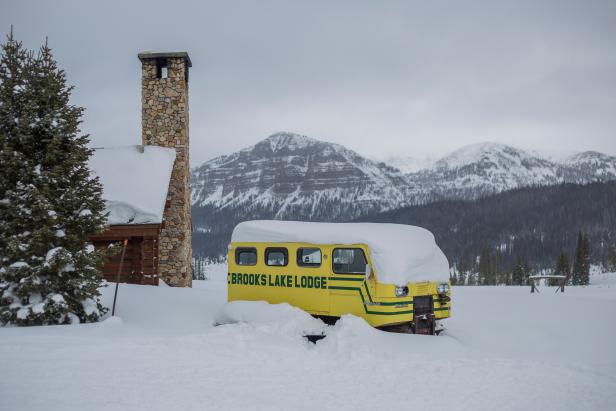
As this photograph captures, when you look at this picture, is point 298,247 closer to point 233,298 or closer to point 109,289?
point 233,298

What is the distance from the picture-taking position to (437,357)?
860 cm

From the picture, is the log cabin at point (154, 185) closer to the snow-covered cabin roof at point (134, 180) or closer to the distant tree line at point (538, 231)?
the snow-covered cabin roof at point (134, 180)

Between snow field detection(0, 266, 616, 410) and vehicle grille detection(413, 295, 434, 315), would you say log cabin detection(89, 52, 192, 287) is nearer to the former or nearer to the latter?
snow field detection(0, 266, 616, 410)

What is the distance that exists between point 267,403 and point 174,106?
15963 millimetres

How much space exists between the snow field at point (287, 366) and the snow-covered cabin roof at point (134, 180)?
5.25 metres

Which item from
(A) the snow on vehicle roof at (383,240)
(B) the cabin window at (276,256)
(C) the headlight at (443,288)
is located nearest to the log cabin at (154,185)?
(A) the snow on vehicle roof at (383,240)

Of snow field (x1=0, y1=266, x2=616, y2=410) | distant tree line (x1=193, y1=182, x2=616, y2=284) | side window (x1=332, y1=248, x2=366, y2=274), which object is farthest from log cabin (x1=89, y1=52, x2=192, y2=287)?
distant tree line (x1=193, y1=182, x2=616, y2=284)

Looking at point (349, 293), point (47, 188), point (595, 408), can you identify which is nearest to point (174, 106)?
point (47, 188)

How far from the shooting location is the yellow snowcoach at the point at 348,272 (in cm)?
1002

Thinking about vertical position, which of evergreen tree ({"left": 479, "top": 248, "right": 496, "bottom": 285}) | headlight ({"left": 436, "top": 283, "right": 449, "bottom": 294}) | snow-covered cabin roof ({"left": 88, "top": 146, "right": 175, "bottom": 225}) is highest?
snow-covered cabin roof ({"left": 88, "top": 146, "right": 175, "bottom": 225})

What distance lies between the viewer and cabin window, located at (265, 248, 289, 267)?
1119 centimetres

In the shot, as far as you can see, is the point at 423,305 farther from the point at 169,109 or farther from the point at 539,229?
the point at 539,229

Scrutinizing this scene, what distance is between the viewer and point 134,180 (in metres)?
17.9

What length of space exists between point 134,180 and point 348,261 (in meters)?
10.6
